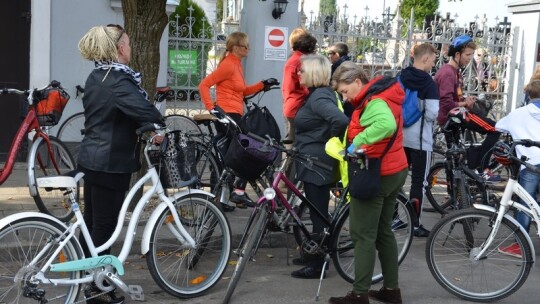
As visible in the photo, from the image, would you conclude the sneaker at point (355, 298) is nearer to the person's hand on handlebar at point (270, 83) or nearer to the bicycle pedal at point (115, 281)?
the bicycle pedal at point (115, 281)

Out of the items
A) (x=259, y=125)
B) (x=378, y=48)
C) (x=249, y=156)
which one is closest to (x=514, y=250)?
(x=249, y=156)

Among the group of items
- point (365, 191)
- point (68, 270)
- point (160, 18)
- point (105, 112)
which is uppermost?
point (160, 18)

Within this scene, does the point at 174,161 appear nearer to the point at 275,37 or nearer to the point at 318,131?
the point at 318,131

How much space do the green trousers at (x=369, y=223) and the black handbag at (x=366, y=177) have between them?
0.09 meters

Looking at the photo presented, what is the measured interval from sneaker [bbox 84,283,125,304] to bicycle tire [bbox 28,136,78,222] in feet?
5.58

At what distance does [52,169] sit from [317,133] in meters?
2.75

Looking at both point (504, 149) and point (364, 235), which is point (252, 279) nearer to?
point (364, 235)

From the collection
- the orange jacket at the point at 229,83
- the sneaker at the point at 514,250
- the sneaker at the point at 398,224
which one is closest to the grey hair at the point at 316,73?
the sneaker at the point at 398,224

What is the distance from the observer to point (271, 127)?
653 centimetres

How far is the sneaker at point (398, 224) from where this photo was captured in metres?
6.21

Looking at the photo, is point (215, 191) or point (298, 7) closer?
point (215, 191)

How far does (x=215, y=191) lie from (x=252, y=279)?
944mm

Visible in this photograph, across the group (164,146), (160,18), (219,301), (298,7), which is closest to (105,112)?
(164,146)

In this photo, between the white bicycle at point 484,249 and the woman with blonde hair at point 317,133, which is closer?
the white bicycle at point 484,249
